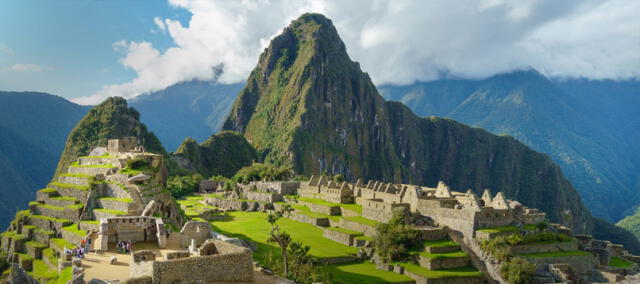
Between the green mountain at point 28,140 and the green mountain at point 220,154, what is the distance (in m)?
31.3

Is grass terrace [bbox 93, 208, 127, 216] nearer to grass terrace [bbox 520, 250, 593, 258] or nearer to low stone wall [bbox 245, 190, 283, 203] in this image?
grass terrace [bbox 520, 250, 593, 258]

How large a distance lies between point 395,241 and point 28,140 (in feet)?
351

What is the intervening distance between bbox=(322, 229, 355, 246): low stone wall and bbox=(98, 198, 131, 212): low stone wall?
22.3 m

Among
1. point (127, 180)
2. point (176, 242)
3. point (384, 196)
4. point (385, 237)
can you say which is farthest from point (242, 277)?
point (384, 196)

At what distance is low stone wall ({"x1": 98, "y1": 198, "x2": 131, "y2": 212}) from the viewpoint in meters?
30.1

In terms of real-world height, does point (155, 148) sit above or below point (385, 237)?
above

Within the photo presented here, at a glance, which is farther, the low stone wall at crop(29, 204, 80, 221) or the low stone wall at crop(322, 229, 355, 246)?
the low stone wall at crop(322, 229, 355, 246)

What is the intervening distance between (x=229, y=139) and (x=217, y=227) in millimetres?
109034

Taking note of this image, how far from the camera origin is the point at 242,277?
20.4 meters

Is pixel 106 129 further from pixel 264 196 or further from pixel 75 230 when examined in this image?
pixel 75 230

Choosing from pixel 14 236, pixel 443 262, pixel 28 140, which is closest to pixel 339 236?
pixel 443 262

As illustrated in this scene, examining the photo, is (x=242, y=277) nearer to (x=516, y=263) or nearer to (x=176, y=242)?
(x=176, y=242)

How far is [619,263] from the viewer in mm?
48750

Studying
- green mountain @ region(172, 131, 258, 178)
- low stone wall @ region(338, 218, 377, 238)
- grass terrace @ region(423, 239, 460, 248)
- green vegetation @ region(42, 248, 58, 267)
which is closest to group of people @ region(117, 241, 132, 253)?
green vegetation @ region(42, 248, 58, 267)
